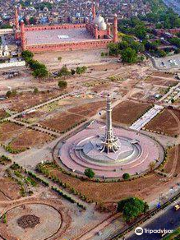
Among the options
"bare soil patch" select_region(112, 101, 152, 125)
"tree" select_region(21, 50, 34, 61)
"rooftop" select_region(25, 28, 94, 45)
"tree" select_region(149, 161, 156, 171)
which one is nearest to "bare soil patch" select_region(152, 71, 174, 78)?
"bare soil patch" select_region(112, 101, 152, 125)

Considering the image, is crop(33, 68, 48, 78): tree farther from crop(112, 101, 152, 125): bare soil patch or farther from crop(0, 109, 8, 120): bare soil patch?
crop(112, 101, 152, 125): bare soil patch

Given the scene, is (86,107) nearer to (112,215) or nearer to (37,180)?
(37,180)

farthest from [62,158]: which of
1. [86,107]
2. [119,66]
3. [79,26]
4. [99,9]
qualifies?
[99,9]

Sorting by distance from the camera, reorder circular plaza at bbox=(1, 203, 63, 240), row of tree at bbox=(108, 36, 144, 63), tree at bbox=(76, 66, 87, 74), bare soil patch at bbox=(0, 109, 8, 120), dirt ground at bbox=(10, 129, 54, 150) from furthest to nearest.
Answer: row of tree at bbox=(108, 36, 144, 63) → tree at bbox=(76, 66, 87, 74) → bare soil patch at bbox=(0, 109, 8, 120) → dirt ground at bbox=(10, 129, 54, 150) → circular plaza at bbox=(1, 203, 63, 240)

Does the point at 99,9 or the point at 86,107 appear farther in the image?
the point at 99,9

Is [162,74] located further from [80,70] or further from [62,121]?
[62,121]

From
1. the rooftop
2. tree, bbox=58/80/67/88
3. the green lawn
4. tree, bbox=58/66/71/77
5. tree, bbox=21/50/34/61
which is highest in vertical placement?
the rooftop

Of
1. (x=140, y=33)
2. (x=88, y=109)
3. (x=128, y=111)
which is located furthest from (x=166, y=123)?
(x=140, y=33)
